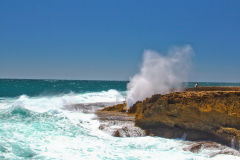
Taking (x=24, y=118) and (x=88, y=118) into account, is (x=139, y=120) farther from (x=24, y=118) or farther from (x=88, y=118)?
(x=24, y=118)

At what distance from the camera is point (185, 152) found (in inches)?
247

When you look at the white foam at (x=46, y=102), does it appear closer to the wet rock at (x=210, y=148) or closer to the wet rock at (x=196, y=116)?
the wet rock at (x=196, y=116)

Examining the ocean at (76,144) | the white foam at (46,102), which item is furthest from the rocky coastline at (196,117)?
the white foam at (46,102)

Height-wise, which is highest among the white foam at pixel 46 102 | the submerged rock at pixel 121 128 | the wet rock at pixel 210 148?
the white foam at pixel 46 102

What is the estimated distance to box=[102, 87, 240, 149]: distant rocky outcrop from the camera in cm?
662

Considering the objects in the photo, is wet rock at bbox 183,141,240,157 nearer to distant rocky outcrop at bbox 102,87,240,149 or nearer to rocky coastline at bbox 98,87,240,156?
rocky coastline at bbox 98,87,240,156

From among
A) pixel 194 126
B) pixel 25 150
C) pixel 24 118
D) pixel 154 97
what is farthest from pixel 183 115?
pixel 24 118

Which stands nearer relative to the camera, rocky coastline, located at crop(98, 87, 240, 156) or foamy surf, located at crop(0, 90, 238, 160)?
foamy surf, located at crop(0, 90, 238, 160)

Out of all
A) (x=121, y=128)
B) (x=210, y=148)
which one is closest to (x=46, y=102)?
(x=121, y=128)

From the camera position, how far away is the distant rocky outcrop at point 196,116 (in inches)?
261

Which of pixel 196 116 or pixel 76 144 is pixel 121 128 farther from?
pixel 196 116

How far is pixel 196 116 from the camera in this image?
24.0ft

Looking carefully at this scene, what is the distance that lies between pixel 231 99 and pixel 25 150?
611 cm

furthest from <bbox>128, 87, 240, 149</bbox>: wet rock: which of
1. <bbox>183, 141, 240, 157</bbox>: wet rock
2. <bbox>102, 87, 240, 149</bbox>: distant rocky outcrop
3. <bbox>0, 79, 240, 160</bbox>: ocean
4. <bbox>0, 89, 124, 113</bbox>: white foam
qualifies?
<bbox>0, 89, 124, 113</bbox>: white foam
